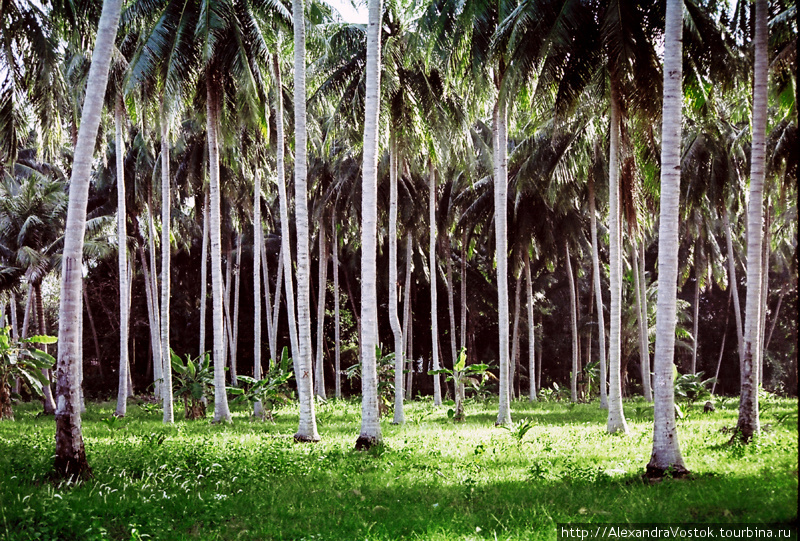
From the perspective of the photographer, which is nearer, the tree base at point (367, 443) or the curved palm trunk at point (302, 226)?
the tree base at point (367, 443)

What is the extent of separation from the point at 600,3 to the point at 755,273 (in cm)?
585

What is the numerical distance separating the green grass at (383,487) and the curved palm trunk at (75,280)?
43 centimetres

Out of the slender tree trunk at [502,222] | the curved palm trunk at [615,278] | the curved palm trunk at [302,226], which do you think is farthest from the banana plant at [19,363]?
the curved palm trunk at [615,278]

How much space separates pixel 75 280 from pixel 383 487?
15.4 ft

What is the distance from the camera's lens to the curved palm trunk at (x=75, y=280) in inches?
304

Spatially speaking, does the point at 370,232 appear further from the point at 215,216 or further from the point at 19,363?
the point at 19,363

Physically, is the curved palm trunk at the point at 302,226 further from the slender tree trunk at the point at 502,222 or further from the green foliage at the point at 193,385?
the green foliage at the point at 193,385

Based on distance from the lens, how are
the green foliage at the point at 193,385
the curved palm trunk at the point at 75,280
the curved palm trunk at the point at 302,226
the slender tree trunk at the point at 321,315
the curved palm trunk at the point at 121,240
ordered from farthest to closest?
the slender tree trunk at the point at 321,315
the green foliage at the point at 193,385
the curved palm trunk at the point at 121,240
the curved palm trunk at the point at 302,226
the curved palm trunk at the point at 75,280

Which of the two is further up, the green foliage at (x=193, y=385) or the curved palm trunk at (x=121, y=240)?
the curved palm trunk at (x=121, y=240)

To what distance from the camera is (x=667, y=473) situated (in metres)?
7.74

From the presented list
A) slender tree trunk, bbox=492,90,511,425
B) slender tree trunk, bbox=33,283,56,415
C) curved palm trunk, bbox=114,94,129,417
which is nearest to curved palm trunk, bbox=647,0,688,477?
slender tree trunk, bbox=492,90,511,425

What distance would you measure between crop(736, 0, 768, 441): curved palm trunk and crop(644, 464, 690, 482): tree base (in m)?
3.08

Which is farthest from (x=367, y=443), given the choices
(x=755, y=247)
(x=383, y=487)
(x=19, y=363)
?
(x=19, y=363)

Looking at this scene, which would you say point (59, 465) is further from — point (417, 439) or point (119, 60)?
point (119, 60)
